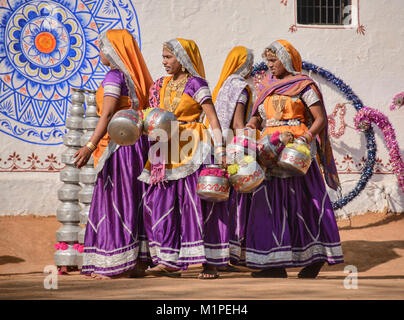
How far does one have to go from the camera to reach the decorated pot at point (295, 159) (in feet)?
18.0

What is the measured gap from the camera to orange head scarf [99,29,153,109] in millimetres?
5789

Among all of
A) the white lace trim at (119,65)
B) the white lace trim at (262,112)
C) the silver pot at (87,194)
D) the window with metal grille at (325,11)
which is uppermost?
the window with metal grille at (325,11)

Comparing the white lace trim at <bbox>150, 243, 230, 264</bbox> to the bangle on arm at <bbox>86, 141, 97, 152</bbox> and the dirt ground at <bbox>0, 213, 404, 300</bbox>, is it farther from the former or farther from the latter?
the bangle on arm at <bbox>86, 141, 97, 152</bbox>

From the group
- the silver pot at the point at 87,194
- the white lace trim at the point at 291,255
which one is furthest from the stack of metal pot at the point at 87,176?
the white lace trim at the point at 291,255

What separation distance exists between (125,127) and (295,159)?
4.62ft

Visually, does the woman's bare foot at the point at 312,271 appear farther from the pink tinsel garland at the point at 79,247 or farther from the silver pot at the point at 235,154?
the pink tinsel garland at the point at 79,247

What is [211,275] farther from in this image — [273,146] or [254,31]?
[254,31]

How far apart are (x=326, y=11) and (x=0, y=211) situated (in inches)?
229

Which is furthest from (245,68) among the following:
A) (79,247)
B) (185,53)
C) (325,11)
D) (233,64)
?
(325,11)

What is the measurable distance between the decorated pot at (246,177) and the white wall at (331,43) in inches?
191

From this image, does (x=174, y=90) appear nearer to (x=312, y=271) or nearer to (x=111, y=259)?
(x=111, y=259)

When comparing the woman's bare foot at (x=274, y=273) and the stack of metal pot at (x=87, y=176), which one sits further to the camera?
the stack of metal pot at (x=87, y=176)

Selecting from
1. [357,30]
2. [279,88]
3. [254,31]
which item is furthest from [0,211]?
[357,30]

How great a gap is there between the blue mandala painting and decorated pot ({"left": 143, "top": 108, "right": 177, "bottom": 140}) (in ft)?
15.3
